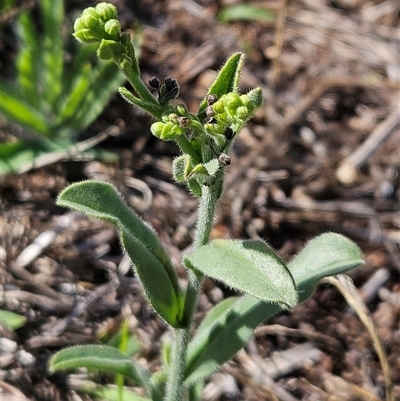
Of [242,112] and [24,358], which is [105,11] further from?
[24,358]

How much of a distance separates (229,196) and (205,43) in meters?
1.82

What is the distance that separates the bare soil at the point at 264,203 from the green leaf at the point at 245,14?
0.33 ft

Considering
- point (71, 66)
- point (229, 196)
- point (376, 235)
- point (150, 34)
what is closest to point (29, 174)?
point (71, 66)

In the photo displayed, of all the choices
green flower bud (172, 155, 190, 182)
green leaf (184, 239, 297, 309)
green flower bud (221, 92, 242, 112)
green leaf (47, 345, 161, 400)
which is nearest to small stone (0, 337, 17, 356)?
green leaf (47, 345, 161, 400)

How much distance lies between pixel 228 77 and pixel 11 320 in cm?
217

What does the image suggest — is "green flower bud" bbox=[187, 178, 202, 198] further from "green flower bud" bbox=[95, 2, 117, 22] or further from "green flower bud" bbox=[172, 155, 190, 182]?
"green flower bud" bbox=[95, 2, 117, 22]

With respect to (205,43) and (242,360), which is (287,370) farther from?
(205,43)

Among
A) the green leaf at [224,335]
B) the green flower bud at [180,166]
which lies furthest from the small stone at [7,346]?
the green flower bud at [180,166]

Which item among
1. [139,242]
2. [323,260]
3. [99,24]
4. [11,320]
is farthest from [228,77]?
[11,320]

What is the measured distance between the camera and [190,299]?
8.86 ft

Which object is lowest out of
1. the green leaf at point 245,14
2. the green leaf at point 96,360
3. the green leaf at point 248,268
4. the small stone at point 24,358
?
the small stone at point 24,358

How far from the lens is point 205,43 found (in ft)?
19.4

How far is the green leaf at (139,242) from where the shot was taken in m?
2.39

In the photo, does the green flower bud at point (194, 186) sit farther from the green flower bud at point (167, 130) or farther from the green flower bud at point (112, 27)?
the green flower bud at point (112, 27)
